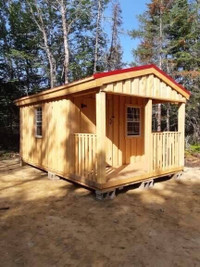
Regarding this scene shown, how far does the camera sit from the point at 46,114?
22.0 ft

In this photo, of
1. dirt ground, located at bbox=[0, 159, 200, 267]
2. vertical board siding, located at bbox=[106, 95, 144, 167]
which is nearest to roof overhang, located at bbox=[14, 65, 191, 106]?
vertical board siding, located at bbox=[106, 95, 144, 167]

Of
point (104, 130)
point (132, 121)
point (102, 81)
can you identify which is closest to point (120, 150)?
point (132, 121)

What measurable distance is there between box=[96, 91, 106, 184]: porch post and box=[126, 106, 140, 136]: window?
9.38ft

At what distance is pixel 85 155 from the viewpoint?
5.27 metres

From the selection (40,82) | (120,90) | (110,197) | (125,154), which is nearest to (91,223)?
(110,197)

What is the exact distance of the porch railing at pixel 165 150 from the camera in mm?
6041

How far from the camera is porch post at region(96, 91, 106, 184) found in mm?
4652

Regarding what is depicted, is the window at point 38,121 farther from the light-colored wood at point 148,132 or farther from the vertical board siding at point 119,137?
the light-colored wood at point 148,132

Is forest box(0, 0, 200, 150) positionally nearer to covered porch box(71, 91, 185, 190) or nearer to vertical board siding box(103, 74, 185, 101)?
covered porch box(71, 91, 185, 190)

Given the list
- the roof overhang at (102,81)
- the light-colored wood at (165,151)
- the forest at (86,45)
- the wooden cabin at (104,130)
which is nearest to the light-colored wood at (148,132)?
the wooden cabin at (104,130)

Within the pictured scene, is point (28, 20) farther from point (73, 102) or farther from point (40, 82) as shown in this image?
point (73, 102)

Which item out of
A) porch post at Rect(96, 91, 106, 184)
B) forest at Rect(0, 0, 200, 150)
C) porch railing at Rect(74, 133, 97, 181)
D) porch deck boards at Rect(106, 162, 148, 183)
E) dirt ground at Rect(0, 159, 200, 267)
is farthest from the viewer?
forest at Rect(0, 0, 200, 150)

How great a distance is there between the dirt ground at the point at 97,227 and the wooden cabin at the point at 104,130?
0.55 m

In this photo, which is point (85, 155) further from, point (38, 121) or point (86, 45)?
point (86, 45)
